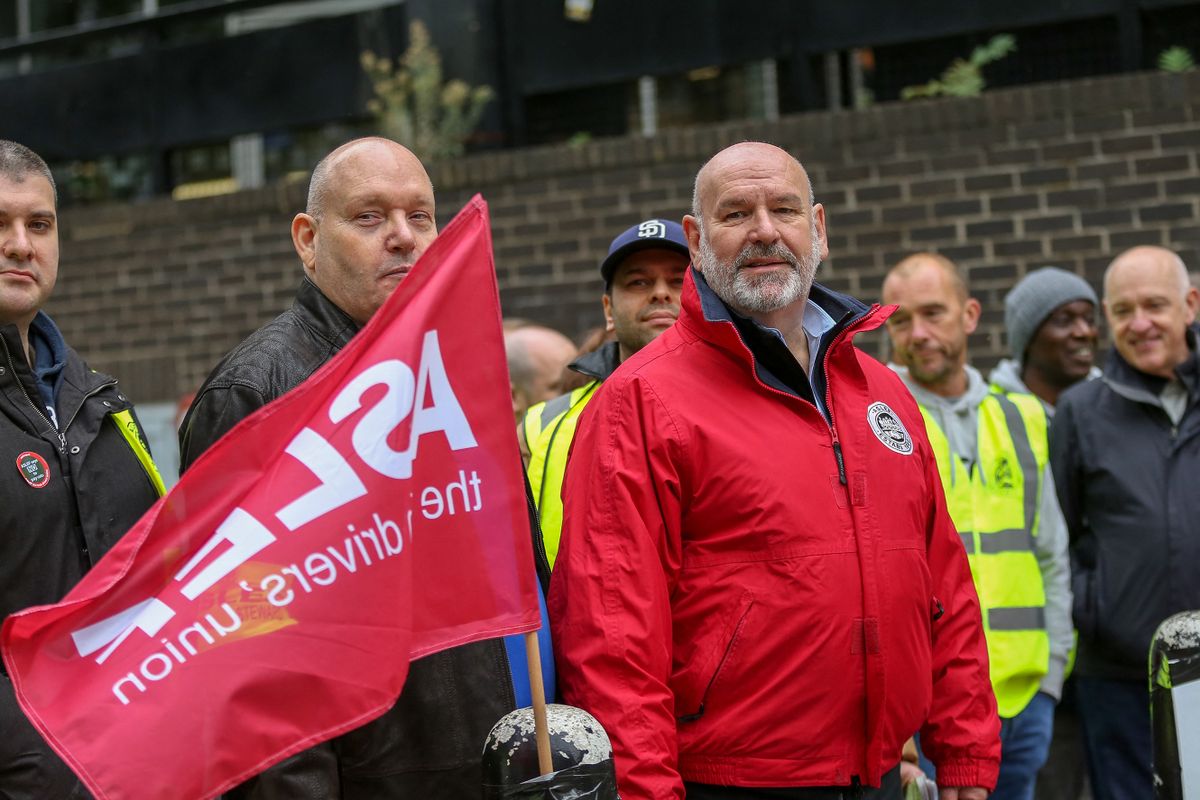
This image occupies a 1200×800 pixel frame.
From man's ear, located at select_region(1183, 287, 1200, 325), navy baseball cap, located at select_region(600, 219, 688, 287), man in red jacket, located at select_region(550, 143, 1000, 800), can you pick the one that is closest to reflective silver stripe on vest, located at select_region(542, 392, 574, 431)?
navy baseball cap, located at select_region(600, 219, 688, 287)

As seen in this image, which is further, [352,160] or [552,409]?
[552,409]

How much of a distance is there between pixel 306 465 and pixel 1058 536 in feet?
10.8

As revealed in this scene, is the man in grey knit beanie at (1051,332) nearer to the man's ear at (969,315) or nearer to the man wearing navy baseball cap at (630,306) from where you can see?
the man's ear at (969,315)

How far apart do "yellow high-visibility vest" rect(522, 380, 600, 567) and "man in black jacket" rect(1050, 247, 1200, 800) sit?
190 centimetres

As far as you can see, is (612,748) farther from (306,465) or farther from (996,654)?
(996,654)

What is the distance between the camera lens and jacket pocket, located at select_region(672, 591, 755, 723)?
11.1ft

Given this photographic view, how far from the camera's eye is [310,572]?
2.99 m

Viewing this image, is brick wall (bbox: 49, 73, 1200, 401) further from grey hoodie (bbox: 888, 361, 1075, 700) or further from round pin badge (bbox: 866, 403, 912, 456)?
round pin badge (bbox: 866, 403, 912, 456)

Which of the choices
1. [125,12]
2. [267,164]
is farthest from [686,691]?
[125,12]

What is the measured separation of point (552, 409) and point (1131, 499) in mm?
2101

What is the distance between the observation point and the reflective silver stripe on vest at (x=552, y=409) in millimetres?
4787

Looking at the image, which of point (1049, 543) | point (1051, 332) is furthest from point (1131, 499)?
point (1051, 332)

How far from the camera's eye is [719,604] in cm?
340

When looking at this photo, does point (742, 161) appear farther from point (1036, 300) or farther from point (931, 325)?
point (1036, 300)
